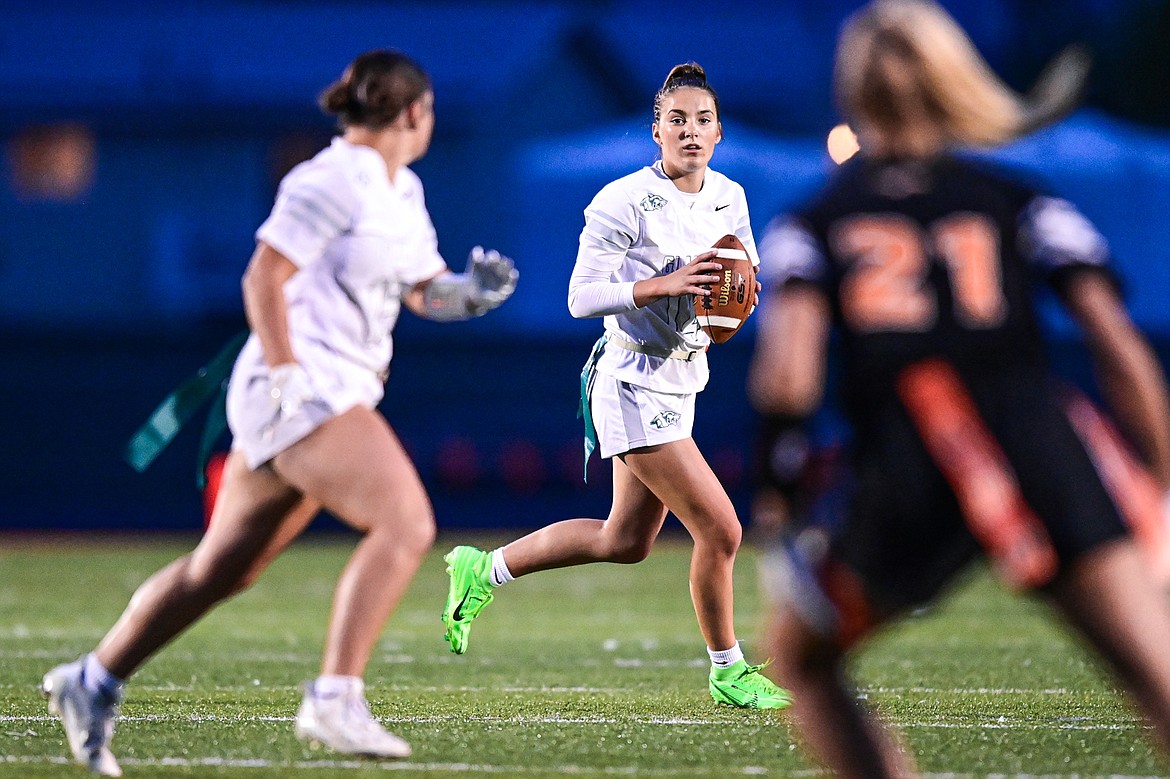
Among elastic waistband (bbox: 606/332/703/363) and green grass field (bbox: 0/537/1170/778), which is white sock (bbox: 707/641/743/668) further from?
elastic waistband (bbox: 606/332/703/363)

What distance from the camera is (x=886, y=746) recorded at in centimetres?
363

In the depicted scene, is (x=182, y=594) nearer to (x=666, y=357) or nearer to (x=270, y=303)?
(x=270, y=303)

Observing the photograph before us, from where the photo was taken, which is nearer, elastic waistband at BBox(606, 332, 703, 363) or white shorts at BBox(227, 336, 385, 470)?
white shorts at BBox(227, 336, 385, 470)

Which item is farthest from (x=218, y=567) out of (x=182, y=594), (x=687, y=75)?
(x=687, y=75)

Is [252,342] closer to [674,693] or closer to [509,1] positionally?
[674,693]

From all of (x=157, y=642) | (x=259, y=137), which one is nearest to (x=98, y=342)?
(x=259, y=137)

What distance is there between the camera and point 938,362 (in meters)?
3.49

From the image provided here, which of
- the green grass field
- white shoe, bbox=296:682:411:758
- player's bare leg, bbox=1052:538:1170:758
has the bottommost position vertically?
the green grass field

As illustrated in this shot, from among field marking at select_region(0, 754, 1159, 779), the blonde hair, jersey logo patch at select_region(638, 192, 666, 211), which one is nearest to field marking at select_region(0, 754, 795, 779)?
field marking at select_region(0, 754, 1159, 779)

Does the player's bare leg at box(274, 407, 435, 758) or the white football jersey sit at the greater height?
the white football jersey

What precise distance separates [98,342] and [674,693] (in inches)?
473

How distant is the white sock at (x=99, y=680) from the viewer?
4902mm

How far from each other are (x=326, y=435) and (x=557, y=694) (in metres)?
2.19

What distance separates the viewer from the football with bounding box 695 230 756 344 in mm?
6215
